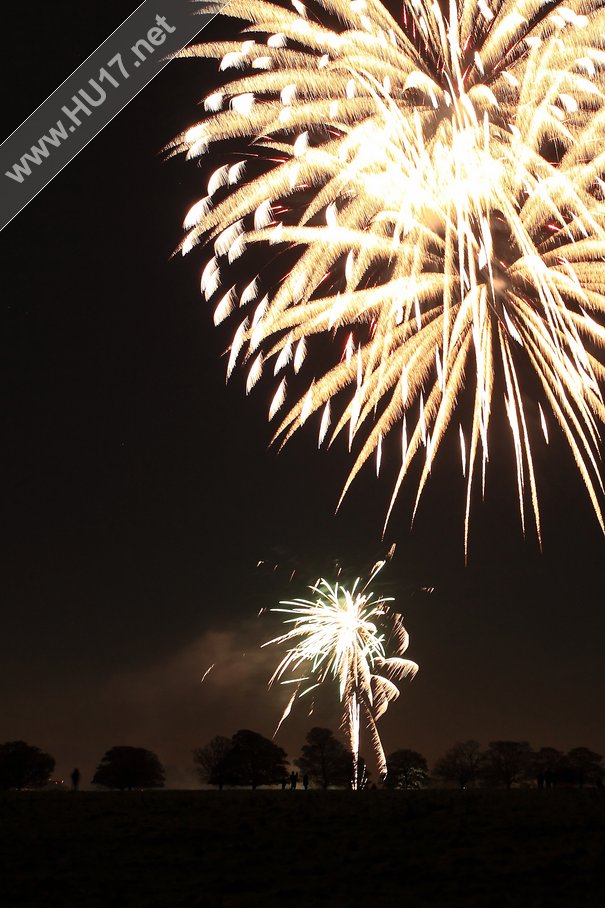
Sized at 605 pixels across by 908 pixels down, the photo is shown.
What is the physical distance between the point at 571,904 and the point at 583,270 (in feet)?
38.8

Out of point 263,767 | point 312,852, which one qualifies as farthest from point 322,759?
point 312,852

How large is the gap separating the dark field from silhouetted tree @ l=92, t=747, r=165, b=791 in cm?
6405

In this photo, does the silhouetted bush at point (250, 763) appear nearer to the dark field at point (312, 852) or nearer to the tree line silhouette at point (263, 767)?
the tree line silhouette at point (263, 767)

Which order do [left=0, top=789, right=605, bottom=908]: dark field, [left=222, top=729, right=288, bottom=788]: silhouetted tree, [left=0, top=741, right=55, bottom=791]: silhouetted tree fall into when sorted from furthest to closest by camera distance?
[left=222, top=729, right=288, bottom=788]: silhouetted tree
[left=0, top=741, right=55, bottom=791]: silhouetted tree
[left=0, top=789, right=605, bottom=908]: dark field

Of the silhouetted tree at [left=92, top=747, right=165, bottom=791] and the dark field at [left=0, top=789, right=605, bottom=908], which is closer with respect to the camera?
the dark field at [left=0, top=789, right=605, bottom=908]

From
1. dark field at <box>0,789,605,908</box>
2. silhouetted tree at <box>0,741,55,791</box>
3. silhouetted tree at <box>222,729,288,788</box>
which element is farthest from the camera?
silhouetted tree at <box>222,729,288,788</box>

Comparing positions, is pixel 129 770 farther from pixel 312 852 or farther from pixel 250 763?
pixel 312 852

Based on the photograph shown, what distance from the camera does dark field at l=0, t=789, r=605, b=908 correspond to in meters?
16.6

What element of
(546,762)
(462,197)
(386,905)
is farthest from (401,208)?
(546,762)

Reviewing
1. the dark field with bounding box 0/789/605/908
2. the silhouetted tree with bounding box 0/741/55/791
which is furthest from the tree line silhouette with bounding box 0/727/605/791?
the dark field with bounding box 0/789/605/908

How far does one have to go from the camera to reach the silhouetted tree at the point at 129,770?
8788 cm

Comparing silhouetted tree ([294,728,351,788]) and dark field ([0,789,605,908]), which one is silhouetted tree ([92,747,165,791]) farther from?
dark field ([0,789,605,908])

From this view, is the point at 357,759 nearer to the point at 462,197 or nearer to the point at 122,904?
the point at 122,904

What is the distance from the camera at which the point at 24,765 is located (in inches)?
3206
